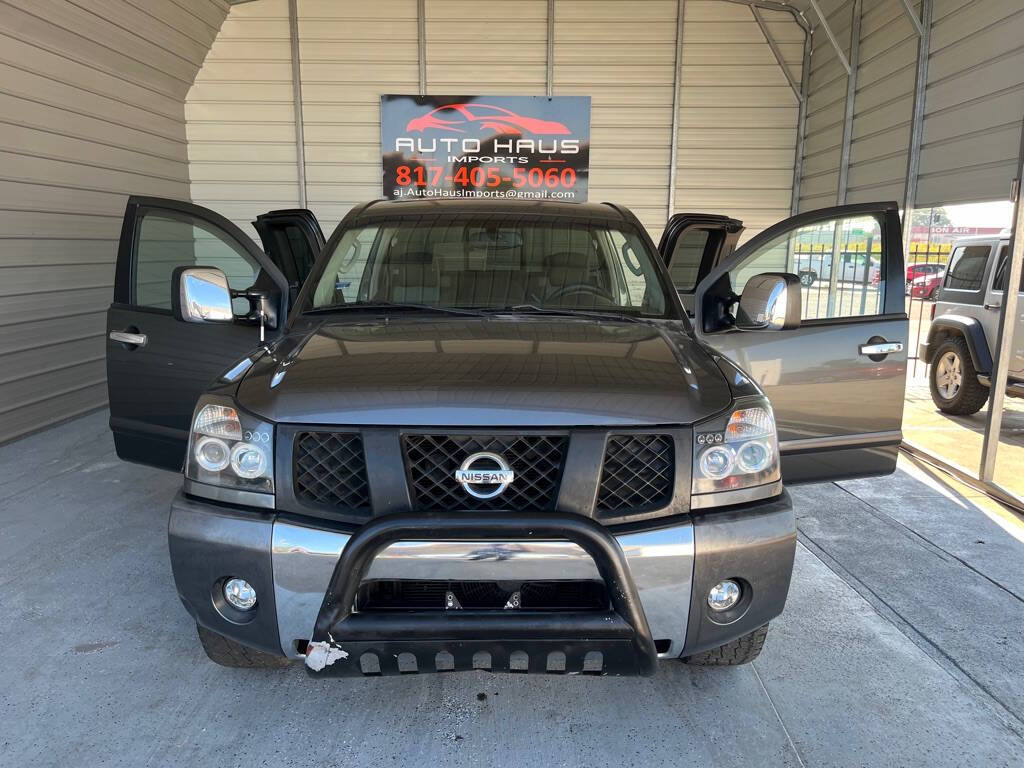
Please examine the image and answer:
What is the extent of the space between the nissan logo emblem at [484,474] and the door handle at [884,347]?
2286mm

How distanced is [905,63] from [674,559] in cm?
640

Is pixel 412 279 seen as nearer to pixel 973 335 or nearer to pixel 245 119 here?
pixel 973 335

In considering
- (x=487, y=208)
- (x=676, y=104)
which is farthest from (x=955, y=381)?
(x=487, y=208)

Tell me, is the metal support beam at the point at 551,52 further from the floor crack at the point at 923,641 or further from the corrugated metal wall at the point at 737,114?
the floor crack at the point at 923,641

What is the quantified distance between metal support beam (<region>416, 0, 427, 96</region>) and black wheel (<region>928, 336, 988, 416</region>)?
649cm

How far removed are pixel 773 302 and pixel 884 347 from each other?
0.90m

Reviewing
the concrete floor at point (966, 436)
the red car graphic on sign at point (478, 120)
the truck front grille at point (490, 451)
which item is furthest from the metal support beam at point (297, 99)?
the truck front grille at point (490, 451)

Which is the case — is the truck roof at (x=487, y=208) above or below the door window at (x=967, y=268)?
above

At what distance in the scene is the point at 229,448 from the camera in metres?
1.96

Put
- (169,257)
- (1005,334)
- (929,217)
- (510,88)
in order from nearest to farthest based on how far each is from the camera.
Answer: (1005,334) < (929,217) < (169,257) < (510,88)

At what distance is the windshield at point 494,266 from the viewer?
112 inches

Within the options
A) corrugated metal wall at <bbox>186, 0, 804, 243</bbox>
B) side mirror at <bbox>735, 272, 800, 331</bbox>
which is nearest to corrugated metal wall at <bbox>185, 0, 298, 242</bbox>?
corrugated metal wall at <bbox>186, 0, 804, 243</bbox>

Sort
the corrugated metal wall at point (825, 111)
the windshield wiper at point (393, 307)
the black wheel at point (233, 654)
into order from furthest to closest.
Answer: the corrugated metal wall at point (825, 111)
the windshield wiper at point (393, 307)
the black wheel at point (233, 654)

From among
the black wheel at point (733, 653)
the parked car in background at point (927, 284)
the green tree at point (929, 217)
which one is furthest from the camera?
the parked car in background at point (927, 284)
